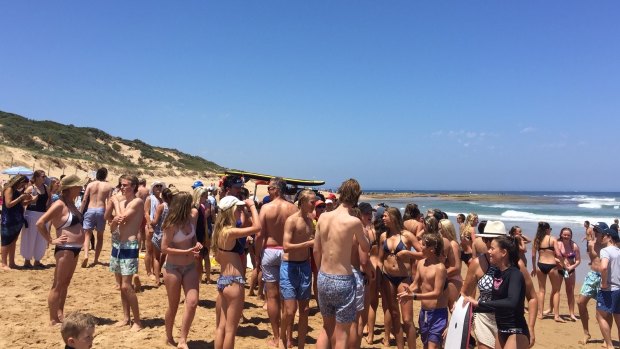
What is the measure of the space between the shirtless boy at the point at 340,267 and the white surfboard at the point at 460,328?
84 cm

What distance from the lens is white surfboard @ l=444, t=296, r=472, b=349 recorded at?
11.3 feet

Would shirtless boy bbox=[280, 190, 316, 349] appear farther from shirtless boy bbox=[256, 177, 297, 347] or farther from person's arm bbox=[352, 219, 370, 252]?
person's arm bbox=[352, 219, 370, 252]

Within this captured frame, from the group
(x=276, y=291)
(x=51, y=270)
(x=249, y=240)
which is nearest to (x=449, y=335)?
(x=276, y=291)

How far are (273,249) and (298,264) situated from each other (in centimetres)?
40

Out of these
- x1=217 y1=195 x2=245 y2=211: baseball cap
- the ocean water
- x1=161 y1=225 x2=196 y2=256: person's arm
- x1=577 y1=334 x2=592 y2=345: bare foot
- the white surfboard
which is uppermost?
x1=217 y1=195 x2=245 y2=211: baseball cap

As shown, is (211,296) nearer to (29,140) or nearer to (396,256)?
(396,256)

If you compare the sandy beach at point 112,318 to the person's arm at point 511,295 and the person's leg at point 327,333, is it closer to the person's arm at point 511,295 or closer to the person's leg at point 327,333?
the person's leg at point 327,333

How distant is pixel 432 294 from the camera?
4.02 m

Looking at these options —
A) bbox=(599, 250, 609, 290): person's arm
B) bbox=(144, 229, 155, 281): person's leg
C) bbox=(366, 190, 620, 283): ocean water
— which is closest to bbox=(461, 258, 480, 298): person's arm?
bbox=(599, 250, 609, 290): person's arm

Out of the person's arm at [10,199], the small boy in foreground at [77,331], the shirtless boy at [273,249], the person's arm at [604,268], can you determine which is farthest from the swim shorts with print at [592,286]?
the person's arm at [10,199]

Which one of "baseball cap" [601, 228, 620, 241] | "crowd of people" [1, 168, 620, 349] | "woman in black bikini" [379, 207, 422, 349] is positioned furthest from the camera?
"baseball cap" [601, 228, 620, 241]

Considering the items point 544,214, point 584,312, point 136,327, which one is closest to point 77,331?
point 136,327

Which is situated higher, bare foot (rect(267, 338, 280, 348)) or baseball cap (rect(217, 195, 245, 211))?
baseball cap (rect(217, 195, 245, 211))

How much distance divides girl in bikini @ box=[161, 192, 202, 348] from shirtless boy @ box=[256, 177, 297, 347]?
815 mm
